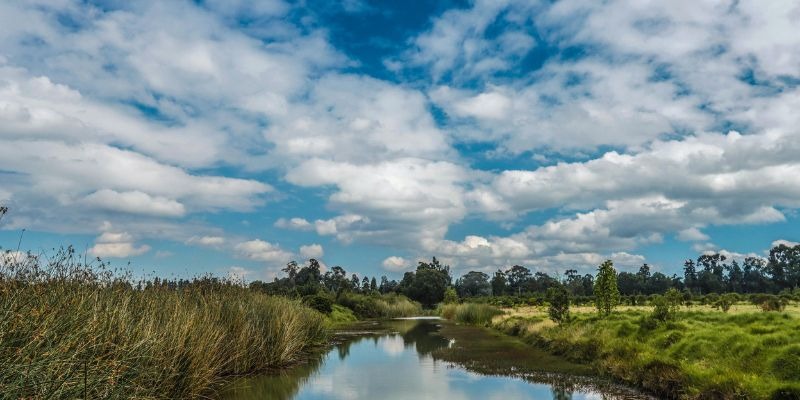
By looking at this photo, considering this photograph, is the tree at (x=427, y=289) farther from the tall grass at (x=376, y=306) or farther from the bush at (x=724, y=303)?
Result: the bush at (x=724, y=303)

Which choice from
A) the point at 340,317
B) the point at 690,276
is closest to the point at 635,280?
the point at 690,276

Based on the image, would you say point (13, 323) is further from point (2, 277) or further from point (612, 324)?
point (612, 324)

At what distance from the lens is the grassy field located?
14.9 m

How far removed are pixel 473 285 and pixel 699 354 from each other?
163374 mm

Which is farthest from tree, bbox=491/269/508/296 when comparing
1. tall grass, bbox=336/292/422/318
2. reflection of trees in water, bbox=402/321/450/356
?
reflection of trees in water, bbox=402/321/450/356

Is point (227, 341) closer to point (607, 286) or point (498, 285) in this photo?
point (607, 286)

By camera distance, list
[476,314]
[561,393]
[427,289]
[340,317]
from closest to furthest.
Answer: [561,393]
[476,314]
[340,317]
[427,289]

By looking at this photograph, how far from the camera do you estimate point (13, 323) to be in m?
8.34

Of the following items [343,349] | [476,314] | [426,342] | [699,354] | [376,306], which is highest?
[376,306]

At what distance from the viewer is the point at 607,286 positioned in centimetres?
3681

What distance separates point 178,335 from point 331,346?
23373 mm

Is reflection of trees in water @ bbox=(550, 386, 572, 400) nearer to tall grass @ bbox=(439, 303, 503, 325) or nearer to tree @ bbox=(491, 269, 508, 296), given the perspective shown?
tall grass @ bbox=(439, 303, 503, 325)

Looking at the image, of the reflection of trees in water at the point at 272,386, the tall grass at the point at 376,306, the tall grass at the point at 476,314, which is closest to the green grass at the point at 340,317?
the tall grass at the point at 376,306

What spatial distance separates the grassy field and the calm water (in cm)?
283
